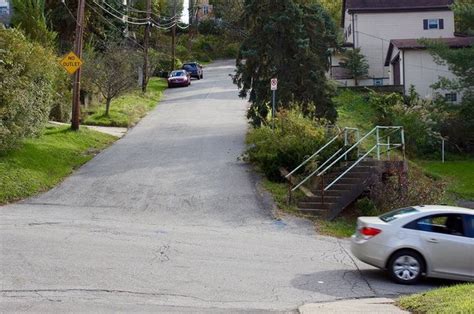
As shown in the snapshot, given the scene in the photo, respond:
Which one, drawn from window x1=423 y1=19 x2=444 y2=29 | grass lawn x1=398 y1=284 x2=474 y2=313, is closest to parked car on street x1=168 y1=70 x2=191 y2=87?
window x1=423 y1=19 x2=444 y2=29

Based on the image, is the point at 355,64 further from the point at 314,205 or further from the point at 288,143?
the point at 314,205

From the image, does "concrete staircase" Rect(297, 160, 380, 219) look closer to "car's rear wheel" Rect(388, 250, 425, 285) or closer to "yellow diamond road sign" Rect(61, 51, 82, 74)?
"car's rear wheel" Rect(388, 250, 425, 285)

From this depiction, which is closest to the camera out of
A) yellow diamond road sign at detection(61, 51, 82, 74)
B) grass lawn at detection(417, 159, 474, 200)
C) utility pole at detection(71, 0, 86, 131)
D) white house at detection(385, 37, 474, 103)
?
grass lawn at detection(417, 159, 474, 200)

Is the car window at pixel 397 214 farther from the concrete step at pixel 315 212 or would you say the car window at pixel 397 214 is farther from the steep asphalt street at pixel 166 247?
the concrete step at pixel 315 212

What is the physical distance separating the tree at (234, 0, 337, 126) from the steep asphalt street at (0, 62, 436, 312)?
4319 millimetres

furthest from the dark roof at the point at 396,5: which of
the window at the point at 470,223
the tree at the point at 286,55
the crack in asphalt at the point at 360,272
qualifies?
the window at the point at 470,223

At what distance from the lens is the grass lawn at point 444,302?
24.8ft

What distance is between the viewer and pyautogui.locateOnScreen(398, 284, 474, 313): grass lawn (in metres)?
7.56

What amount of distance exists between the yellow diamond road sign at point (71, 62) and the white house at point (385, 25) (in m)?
29.1

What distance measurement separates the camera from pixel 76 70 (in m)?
27.1

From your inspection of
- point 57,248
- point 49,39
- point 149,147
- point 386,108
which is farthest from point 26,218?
point 386,108

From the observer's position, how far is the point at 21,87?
22.4 meters

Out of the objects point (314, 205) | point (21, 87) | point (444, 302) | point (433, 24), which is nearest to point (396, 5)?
point (433, 24)

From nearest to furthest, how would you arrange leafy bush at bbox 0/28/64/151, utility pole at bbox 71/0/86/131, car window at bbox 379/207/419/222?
car window at bbox 379/207/419/222
leafy bush at bbox 0/28/64/151
utility pole at bbox 71/0/86/131
